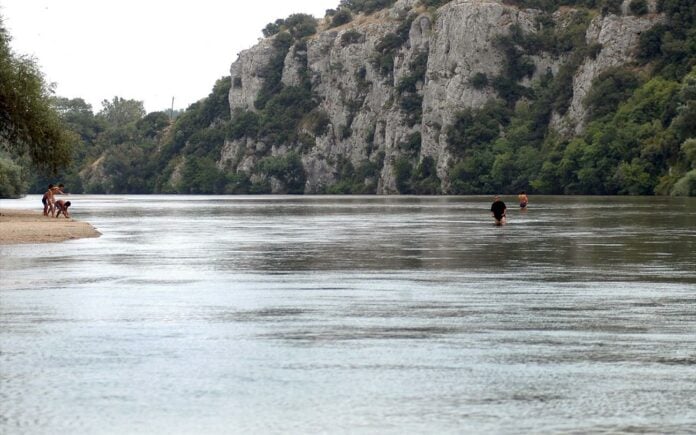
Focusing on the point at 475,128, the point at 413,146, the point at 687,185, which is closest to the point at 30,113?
the point at 687,185

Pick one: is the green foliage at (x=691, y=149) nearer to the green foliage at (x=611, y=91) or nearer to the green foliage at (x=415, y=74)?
the green foliage at (x=611, y=91)

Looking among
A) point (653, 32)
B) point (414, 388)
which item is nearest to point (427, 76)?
point (653, 32)

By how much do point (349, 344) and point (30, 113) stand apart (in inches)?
1869

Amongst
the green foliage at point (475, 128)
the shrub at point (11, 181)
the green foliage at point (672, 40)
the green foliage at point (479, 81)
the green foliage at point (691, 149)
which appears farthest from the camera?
the green foliage at point (479, 81)

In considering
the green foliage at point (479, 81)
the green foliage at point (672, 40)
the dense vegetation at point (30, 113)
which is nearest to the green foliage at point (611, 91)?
the green foliage at point (672, 40)

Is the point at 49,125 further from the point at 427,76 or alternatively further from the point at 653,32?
the point at 427,76

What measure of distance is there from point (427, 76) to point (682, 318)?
17628 cm

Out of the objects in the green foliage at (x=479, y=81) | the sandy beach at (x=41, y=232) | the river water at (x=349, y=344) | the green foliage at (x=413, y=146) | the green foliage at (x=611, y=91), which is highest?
the green foliage at (x=479, y=81)

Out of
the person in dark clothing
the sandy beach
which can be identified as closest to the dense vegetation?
the sandy beach

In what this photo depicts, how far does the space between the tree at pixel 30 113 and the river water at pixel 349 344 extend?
100ft

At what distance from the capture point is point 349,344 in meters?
14.1

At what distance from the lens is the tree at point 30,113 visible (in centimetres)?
5803

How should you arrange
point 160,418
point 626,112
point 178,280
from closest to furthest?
point 160,418 → point 178,280 → point 626,112

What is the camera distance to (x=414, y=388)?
11.3 meters
